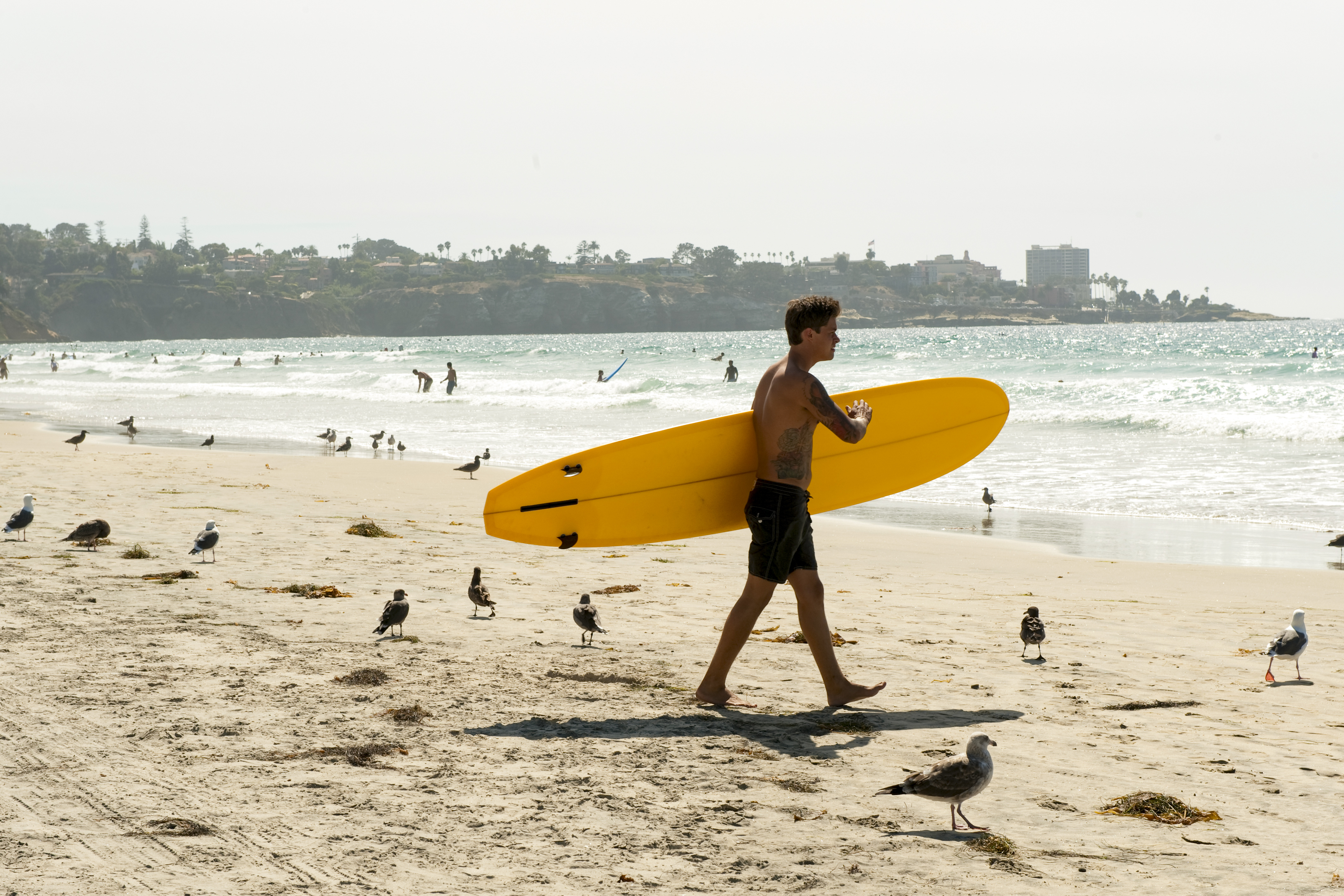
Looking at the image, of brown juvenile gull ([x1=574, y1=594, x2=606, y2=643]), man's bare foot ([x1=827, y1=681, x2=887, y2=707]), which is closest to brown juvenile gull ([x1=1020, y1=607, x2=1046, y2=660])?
man's bare foot ([x1=827, y1=681, x2=887, y2=707])

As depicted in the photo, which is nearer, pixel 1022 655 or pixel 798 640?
pixel 1022 655

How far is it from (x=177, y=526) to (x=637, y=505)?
17.5 feet

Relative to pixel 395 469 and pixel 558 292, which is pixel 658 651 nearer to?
pixel 395 469

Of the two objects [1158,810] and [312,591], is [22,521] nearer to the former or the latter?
[312,591]

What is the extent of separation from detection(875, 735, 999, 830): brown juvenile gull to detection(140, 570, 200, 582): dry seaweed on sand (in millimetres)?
5149

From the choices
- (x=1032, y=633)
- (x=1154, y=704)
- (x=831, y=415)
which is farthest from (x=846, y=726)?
(x=1032, y=633)

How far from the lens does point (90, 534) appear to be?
772 cm

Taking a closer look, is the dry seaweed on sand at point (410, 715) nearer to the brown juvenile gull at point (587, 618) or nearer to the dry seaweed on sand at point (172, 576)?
the brown juvenile gull at point (587, 618)

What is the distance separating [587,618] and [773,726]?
163 cm

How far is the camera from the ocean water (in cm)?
1227

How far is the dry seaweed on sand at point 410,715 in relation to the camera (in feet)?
13.6

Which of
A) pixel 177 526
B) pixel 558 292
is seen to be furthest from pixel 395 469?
pixel 558 292

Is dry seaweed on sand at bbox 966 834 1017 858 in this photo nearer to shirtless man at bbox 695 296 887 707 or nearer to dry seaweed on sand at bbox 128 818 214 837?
shirtless man at bbox 695 296 887 707

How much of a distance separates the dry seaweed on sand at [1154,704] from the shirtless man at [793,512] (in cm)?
115
